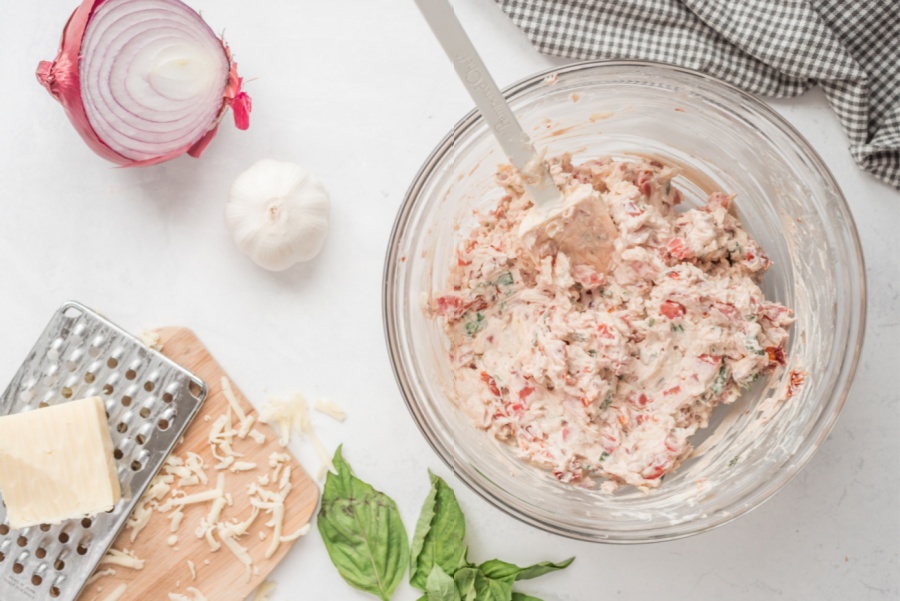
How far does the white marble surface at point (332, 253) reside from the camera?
1.92 meters

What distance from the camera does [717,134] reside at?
5.81ft

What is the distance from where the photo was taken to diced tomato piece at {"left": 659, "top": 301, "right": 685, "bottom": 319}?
5.40 ft

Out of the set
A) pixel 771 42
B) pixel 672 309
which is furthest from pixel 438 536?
pixel 771 42

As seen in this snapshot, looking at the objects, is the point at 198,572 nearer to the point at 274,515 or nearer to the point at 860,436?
the point at 274,515

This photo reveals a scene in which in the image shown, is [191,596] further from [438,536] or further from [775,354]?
[775,354]

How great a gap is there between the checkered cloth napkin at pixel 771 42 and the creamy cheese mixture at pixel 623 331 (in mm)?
328

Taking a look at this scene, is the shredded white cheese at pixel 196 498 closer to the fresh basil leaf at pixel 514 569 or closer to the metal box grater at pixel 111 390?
the metal box grater at pixel 111 390

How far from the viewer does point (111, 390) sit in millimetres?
1925

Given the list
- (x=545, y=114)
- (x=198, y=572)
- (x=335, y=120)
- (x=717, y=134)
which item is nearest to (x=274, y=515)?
(x=198, y=572)

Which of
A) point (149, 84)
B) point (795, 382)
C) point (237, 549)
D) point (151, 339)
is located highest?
point (149, 84)

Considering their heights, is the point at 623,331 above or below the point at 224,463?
below

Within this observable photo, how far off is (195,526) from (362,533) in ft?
1.30

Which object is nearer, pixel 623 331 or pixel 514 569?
pixel 623 331

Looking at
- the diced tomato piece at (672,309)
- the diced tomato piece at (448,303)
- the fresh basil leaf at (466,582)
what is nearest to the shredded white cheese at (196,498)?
the fresh basil leaf at (466,582)
